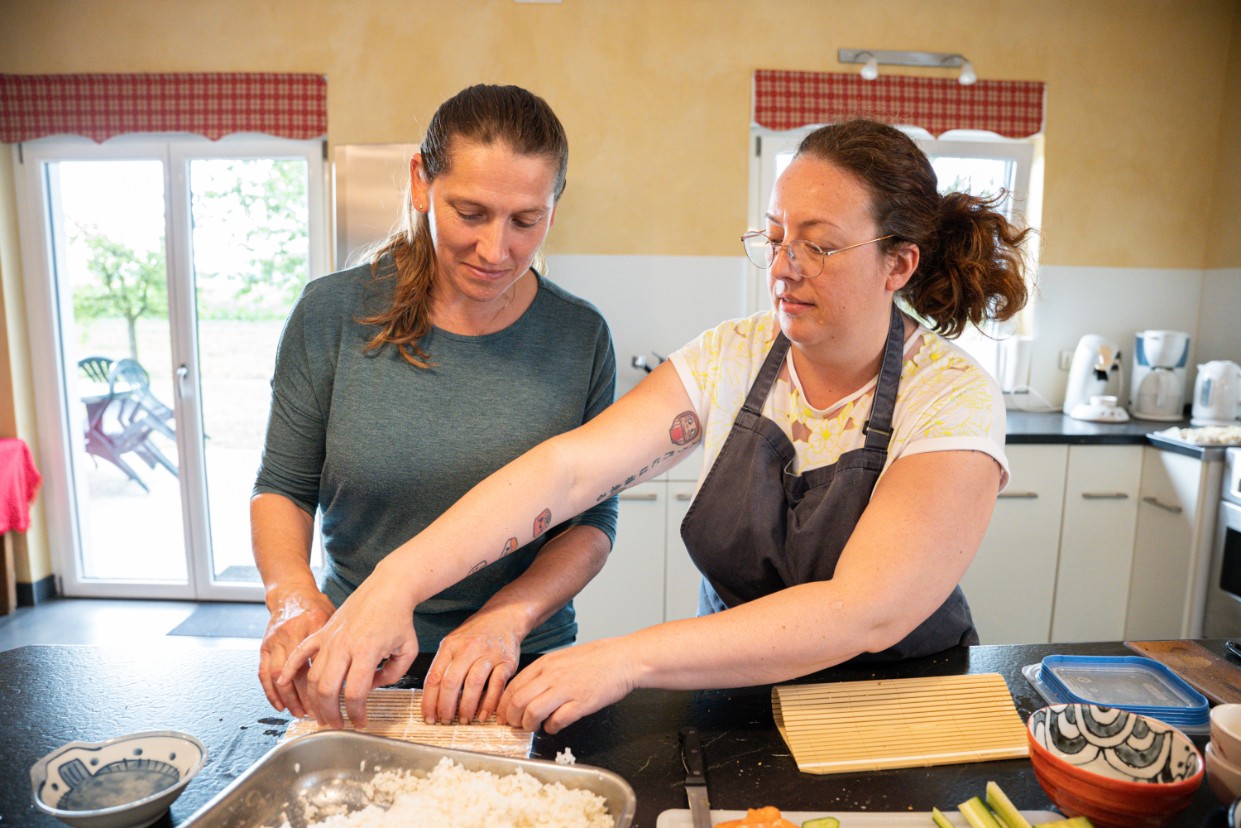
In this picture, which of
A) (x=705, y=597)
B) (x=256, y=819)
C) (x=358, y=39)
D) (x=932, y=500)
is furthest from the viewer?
(x=358, y=39)

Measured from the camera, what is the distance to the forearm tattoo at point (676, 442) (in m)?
1.24

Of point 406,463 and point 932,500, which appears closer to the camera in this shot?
point 932,500

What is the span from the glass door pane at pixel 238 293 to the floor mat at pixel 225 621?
12 cm

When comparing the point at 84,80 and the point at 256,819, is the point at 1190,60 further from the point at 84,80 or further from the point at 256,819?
the point at 84,80

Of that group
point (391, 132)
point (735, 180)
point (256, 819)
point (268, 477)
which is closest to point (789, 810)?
point (256, 819)

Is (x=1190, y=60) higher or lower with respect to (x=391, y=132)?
higher

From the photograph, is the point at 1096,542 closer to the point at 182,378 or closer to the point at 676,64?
the point at 676,64

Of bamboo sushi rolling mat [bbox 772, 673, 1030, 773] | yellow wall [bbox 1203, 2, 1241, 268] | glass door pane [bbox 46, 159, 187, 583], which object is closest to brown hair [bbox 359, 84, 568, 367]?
bamboo sushi rolling mat [bbox 772, 673, 1030, 773]

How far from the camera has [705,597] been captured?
1.40 metres

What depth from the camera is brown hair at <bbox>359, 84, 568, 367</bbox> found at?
1.14 m

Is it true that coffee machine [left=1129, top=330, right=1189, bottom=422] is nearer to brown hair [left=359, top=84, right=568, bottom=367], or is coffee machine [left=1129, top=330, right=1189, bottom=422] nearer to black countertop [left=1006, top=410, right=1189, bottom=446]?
black countertop [left=1006, top=410, right=1189, bottom=446]

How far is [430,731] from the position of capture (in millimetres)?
959

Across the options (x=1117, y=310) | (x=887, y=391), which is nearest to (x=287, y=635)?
(x=887, y=391)

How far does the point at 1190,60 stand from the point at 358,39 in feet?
10.9
